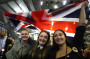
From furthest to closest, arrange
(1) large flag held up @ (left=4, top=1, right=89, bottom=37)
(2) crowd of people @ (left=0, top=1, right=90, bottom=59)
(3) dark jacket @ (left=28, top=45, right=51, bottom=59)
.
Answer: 1. (1) large flag held up @ (left=4, top=1, right=89, bottom=37)
2. (3) dark jacket @ (left=28, top=45, right=51, bottom=59)
3. (2) crowd of people @ (left=0, top=1, right=90, bottom=59)

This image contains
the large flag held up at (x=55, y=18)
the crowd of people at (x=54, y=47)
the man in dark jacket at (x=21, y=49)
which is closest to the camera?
the crowd of people at (x=54, y=47)

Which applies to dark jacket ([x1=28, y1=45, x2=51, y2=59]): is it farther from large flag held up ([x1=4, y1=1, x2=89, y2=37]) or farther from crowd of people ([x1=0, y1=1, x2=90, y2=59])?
large flag held up ([x1=4, y1=1, x2=89, y2=37])

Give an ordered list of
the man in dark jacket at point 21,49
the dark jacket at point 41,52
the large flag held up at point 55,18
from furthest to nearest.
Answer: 1. the large flag held up at point 55,18
2. the man in dark jacket at point 21,49
3. the dark jacket at point 41,52

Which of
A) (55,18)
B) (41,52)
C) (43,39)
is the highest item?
(55,18)

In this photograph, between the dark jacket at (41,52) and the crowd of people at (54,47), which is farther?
the dark jacket at (41,52)

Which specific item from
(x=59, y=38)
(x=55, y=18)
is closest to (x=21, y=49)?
(x=59, y=38)

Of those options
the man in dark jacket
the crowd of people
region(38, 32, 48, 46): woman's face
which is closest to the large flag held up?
the crowd of people

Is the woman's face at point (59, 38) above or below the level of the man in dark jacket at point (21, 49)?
above

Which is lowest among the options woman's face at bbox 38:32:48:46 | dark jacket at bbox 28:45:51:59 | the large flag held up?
dark jacket at bbox 28:45:51:59

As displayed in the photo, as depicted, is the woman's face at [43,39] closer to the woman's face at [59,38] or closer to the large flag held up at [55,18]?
the woman's face at [59,38]

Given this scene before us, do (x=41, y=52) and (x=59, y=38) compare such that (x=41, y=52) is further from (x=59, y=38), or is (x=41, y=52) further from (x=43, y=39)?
(x=59, y=38)

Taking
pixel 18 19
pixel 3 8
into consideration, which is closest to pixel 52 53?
pixel 18 19

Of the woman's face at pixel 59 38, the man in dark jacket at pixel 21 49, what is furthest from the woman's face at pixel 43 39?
the man in dark jacket at pixel 21 49

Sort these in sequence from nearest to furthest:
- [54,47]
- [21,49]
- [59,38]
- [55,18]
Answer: [59,38], [54,47], [21,49], [55,18]
